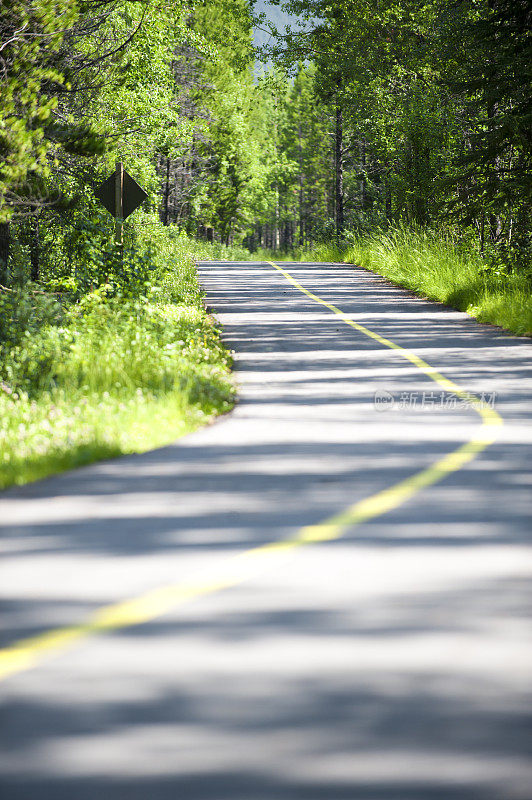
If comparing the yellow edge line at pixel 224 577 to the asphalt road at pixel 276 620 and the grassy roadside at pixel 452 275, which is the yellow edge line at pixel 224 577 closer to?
the asphalt road at pixel 276 620

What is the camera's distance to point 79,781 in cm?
346

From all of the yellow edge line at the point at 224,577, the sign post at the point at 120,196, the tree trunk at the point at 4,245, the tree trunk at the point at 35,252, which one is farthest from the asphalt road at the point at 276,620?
the tree trunk at the point at 35,252

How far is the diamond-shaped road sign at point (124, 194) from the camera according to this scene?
21453mm

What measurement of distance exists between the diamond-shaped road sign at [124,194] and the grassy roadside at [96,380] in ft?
6.86

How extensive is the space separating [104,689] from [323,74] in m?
50.1

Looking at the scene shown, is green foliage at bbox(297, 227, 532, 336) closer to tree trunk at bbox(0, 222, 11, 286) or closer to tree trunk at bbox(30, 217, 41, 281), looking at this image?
tree trunk at bbox(0, 222, 11, 286)

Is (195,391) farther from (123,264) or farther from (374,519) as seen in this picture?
(123,264)

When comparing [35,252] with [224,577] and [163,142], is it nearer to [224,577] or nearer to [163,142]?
[163,142]

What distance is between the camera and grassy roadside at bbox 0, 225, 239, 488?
30.7 ft

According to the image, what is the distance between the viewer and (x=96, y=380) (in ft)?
41.6

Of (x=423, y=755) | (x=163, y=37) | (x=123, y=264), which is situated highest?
(x=163, y=37)

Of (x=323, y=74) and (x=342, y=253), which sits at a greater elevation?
(x=323, y=74)

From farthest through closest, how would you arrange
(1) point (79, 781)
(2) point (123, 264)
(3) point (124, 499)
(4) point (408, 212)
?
1. (4) point (408, 212)
2. (2) point (123, 264)
3. (3) point (124, 499)
4. (1) point (79, 781)

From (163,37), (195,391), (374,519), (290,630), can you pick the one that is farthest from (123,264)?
(290,630)
